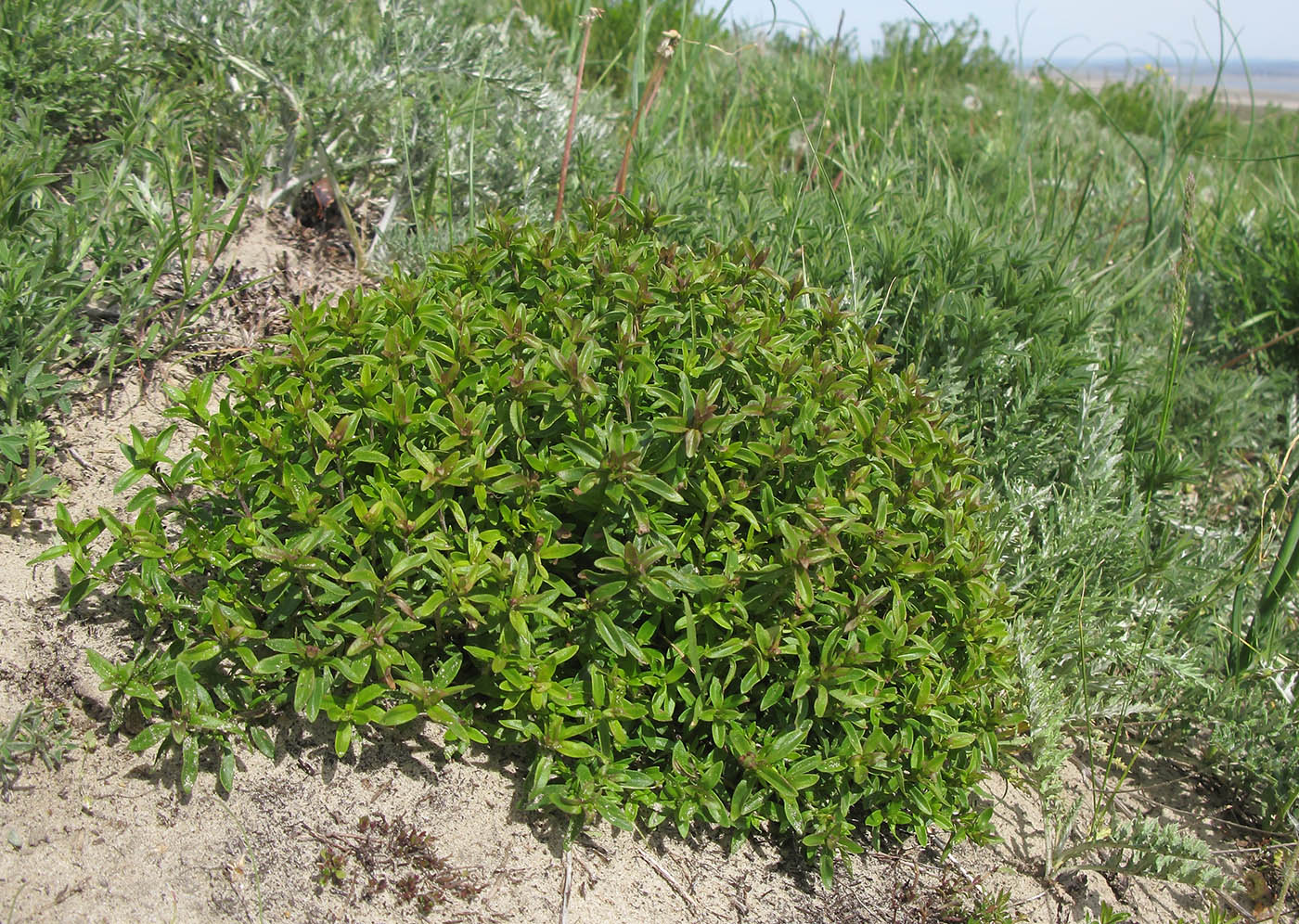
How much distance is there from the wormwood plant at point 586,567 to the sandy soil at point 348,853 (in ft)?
0.34

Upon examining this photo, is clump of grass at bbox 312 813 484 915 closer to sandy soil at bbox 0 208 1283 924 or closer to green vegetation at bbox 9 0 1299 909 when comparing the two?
Result: sandy soil at bbox 0 208 1283 924

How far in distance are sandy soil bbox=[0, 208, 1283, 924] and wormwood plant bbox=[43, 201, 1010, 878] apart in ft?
0.34

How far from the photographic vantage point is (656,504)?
2.28 metres

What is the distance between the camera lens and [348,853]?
2.13 meters

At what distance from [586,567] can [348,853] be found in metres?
0.84

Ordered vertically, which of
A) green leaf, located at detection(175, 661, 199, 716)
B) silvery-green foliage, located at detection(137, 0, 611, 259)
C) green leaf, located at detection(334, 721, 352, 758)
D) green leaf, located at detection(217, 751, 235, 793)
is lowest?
green leaf, located at detection(217, 751, 235, 793)

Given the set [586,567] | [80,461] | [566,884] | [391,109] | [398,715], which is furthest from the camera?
[391,109]

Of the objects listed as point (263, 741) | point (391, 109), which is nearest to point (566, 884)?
point (263, 741)

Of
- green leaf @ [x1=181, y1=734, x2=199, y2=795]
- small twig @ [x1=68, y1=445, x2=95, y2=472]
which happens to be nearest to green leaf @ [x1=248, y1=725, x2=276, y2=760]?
green leaf @ [x1=181, y1=734, x2=199, y2=795]

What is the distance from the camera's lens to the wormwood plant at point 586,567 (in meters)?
2.12

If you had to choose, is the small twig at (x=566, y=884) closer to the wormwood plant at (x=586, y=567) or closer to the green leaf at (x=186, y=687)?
the wormwood plant at (x=586, y=567)

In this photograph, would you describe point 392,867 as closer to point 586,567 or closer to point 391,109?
point 586,567

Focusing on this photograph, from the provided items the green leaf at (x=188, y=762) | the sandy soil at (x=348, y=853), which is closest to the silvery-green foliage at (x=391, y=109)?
the sandy soil at (x=348, y=853)

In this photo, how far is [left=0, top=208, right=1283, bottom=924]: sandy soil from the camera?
6.67ft
